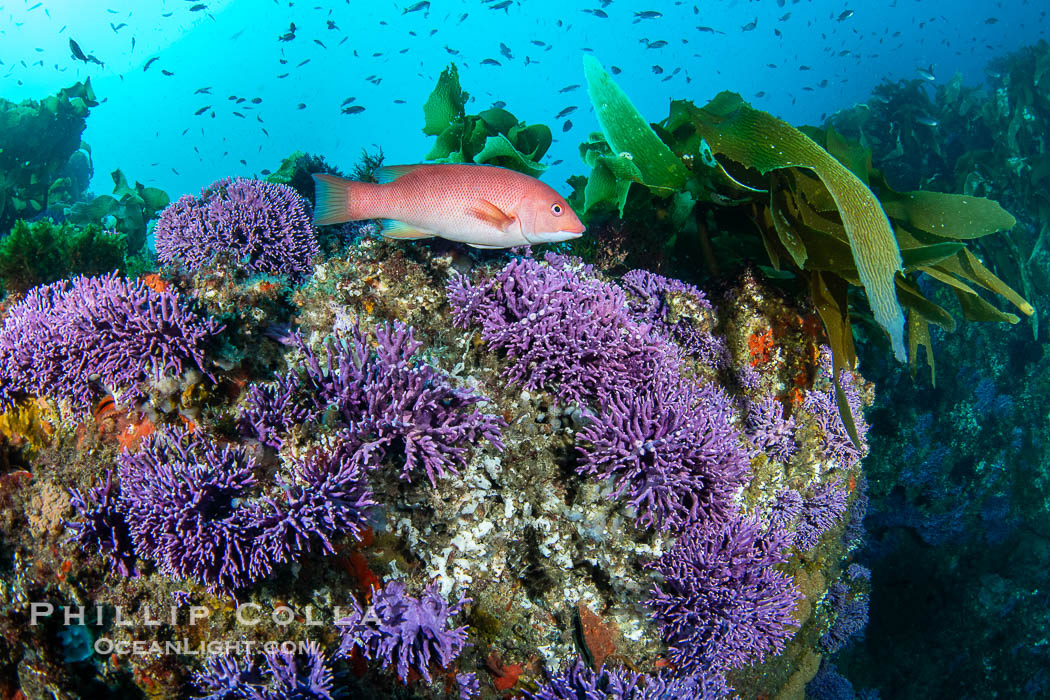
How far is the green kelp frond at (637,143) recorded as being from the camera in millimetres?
3607

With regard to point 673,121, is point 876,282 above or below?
below

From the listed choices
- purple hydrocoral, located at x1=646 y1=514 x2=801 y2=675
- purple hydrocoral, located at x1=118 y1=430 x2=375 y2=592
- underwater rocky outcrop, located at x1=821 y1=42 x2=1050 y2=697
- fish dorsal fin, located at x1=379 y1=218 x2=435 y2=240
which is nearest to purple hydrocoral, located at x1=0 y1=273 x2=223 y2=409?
purple hydrocoral, located at x1=118 y1=430 x2=375 y2=592

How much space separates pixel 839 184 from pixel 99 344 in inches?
159

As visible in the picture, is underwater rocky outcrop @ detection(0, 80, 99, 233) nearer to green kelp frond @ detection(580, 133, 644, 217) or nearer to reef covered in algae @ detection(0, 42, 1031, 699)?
reef covered in algae @ detection(0, 42, 1031, 699)

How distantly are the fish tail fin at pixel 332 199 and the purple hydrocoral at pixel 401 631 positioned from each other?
192cm

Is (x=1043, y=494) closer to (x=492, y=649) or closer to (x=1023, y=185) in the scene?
(x=1023, y=185)

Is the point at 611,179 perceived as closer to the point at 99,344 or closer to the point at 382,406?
the point at 382,406

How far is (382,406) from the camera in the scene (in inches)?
88.0

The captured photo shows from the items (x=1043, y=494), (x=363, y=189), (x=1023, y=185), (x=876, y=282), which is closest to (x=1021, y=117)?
(x=1023, y=185)

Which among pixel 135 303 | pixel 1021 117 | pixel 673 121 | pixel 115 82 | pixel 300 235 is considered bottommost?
pixel 115 82

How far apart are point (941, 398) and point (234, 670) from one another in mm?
11702

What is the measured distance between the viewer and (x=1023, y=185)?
9.88m

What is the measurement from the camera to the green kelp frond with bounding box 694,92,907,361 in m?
2.54

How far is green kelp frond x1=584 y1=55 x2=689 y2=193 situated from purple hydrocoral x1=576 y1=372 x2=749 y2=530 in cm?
195
